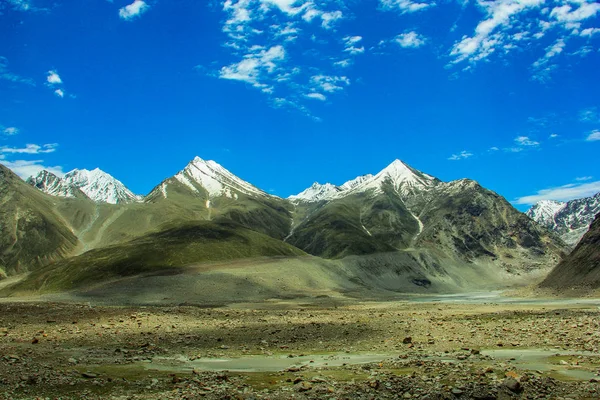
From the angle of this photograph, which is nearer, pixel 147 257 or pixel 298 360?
pixel 298 360

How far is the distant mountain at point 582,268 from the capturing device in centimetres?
9355

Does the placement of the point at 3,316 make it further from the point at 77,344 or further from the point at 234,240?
the point at 234,240

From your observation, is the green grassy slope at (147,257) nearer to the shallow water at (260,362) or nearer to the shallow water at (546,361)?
the shallow water at (260,362)

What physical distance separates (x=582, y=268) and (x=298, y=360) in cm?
9546

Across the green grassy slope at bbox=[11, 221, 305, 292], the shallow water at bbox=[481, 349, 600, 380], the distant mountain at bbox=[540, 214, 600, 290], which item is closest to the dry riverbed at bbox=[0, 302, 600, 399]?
the shallow water at bbox=[481, 349, 600, 380]

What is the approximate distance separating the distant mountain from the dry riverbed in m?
63.6

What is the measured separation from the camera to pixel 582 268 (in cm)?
10019

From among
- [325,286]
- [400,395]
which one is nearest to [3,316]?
[400,395]

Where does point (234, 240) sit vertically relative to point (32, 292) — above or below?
above

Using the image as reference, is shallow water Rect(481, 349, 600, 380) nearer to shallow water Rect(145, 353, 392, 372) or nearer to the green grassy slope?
shallow water Rect(145, 353, 392, 372)

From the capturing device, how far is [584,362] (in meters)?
23.0

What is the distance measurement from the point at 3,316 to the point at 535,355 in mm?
46818

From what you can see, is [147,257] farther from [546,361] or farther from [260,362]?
[546,361]

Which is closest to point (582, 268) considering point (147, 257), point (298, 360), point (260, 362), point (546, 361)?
point (546, 361)
